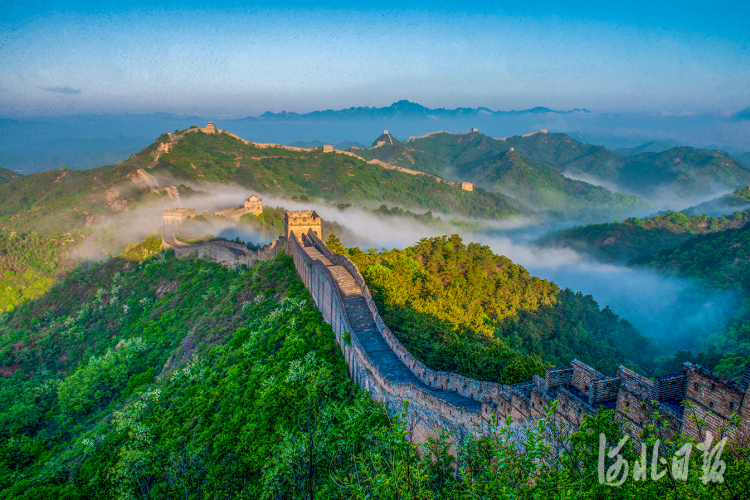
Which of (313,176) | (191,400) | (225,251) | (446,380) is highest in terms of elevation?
(446,380)

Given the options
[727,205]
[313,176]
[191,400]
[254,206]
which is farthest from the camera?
[313,176]

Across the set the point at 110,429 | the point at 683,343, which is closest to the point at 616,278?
the point at 683,343

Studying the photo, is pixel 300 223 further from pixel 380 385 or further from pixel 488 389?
pixel 488 389

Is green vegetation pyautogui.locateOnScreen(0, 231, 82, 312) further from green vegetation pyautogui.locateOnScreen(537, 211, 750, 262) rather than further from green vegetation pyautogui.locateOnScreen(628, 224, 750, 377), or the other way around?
green vegetation pyautogui.locateOnScreen(537, 211, 750, 262)

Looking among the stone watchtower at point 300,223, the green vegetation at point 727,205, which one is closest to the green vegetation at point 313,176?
the green vegetation at point 727,205

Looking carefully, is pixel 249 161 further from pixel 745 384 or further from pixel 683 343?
pixel 745 384

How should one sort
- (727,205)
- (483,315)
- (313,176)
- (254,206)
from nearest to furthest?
1. (483,315)
2. (254,206)
3. (727,205)
4. (313,176)

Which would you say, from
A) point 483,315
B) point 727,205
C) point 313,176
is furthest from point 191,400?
point 727,205

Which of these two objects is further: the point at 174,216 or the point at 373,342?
the point at 174,216
